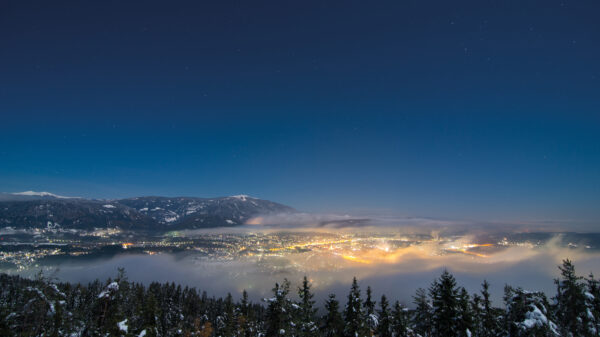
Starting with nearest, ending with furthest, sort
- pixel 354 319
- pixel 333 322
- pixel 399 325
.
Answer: pixel 399 325 < pixel 354 319 < pixel 333 322

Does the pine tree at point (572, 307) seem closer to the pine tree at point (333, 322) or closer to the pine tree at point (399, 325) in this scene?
the pine tree at point (399, 325)

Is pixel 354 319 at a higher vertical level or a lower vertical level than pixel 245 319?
higher

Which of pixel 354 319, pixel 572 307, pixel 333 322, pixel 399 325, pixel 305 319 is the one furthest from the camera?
pixel 305 319

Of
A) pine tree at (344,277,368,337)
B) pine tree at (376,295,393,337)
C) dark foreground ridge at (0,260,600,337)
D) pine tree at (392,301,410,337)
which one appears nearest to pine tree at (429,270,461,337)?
dark foreground ridge at (0,260,600,337)

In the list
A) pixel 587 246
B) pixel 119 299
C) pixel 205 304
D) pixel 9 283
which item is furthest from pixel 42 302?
pixel 587 246

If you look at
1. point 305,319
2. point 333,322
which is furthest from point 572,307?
point 305,319

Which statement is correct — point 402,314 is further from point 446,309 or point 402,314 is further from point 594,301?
point 594,301

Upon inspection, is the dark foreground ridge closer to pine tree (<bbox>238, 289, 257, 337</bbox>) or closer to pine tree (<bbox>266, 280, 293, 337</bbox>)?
pine tree (<bbox>266, 280, 293, 337</bbox>)
